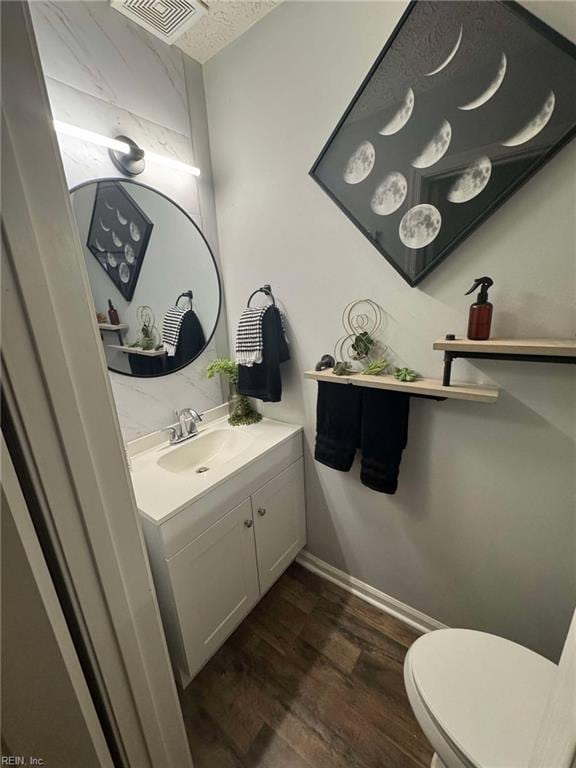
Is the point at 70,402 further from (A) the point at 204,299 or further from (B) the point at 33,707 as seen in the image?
(A) the point at 204,299

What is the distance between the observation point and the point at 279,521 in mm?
1411

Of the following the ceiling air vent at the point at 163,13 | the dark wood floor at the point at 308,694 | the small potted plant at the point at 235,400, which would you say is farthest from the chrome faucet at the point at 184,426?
the ceiling air vent at the point at 163,13

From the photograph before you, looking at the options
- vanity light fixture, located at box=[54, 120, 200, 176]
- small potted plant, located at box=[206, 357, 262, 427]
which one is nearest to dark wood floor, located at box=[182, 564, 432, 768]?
small potted plant, located at box=[206, 357, 262, 427]

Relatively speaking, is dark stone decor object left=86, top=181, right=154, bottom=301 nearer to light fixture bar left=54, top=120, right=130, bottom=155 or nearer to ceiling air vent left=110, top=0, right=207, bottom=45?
light fixture bar left=54, top=120, right=130, bottom=155

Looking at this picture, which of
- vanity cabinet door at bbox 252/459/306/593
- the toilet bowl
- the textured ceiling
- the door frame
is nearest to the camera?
the door frame

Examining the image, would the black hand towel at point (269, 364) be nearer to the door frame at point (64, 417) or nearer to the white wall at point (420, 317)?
the white wall at point (420, 317)

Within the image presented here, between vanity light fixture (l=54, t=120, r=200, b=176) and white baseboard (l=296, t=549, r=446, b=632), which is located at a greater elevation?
vanity light fixture (l=54, t=120, r=200, b=176)

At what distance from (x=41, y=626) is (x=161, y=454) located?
878 millimetres

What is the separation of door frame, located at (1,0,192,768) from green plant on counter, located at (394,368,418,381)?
904mm

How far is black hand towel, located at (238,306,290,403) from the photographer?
1339 millimetres

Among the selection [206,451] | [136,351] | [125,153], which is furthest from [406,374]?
[125,153]

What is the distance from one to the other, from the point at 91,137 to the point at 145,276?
0.49 meters

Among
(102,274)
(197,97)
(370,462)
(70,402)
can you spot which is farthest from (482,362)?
(197,97)

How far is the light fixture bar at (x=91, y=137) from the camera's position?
3.33 ft
